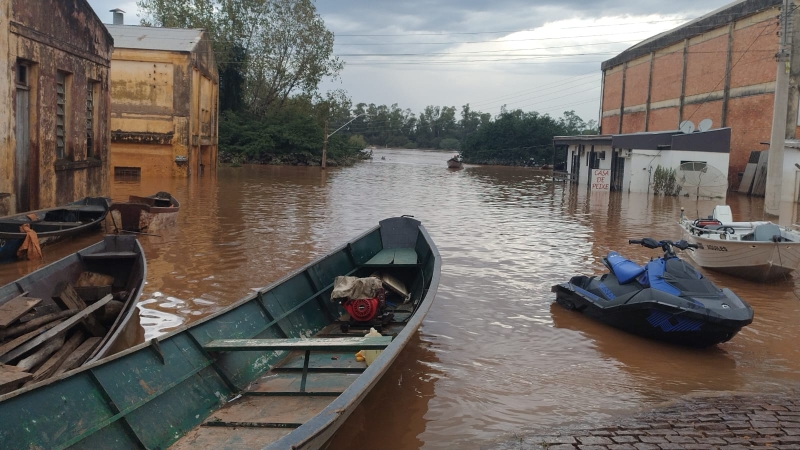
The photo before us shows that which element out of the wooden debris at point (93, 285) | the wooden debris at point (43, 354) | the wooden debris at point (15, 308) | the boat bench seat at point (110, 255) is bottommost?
the wooden debris at point (43, 354)

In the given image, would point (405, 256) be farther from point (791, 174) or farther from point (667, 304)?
point (791, 174)

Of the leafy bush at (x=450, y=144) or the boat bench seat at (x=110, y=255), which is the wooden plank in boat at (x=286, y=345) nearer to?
the boat bench seat at (x=110, y=255)

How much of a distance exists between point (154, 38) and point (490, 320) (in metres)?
28.4

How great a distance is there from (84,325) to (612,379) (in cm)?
592

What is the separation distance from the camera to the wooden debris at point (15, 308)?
260 inches

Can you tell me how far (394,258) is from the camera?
10633mm

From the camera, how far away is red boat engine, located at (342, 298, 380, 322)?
8305 millimetres

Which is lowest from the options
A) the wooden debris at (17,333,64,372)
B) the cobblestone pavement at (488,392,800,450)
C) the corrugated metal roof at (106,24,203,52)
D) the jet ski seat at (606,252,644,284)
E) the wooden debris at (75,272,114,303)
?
the cobblestone pavement at (488,392,800,450)

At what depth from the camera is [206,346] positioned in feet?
19.7

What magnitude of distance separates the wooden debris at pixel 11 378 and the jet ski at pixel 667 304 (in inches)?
268

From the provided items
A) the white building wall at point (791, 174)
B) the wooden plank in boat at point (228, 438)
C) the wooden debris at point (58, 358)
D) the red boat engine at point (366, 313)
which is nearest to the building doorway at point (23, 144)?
the wooden debris at point (58, 358)

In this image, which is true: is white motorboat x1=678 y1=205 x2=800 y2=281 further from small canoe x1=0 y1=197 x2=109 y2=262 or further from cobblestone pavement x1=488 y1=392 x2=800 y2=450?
small canoe x1=0 y1=197 x2=109 y2=262

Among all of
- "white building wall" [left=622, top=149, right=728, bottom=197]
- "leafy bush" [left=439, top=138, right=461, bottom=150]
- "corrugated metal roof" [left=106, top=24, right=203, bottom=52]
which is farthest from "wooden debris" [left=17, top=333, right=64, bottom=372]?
"leafy bush" [left=439, top=138, right=461, bottom=150]

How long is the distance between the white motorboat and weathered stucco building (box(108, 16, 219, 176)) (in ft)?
81.7
